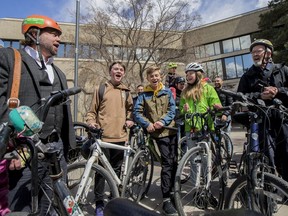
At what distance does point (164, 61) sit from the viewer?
18.7m

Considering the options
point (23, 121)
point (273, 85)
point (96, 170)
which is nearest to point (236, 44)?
point (273, 85)

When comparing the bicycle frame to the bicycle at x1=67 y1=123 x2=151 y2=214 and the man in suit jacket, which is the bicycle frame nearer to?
the bicycle at x1=67 y1=123 x2=151 y2=214

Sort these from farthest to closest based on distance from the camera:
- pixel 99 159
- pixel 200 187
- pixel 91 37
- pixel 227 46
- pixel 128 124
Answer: pixel 227 46
pixel 91 37
pixel 128 124
pixel 200 187
pixel 99 159

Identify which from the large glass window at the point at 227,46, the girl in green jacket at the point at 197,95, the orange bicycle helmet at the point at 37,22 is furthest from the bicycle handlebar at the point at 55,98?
the large glass window at the point at 227,46

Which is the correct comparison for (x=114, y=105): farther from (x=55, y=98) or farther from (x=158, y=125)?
(x=55, y=98)

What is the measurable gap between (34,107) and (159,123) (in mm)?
1771

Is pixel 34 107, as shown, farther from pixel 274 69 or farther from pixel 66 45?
pixel 66 45

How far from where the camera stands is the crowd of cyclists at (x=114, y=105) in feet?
7.15

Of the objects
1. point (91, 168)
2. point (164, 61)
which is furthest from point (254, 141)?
point (164, 61)

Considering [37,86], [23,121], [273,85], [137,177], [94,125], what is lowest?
[137,177]

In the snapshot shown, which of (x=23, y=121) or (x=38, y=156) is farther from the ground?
(x=23, y=121)

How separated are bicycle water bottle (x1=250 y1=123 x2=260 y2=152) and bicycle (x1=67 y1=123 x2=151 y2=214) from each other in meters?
1.58

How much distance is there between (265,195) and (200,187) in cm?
105

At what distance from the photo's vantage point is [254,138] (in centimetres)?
265
